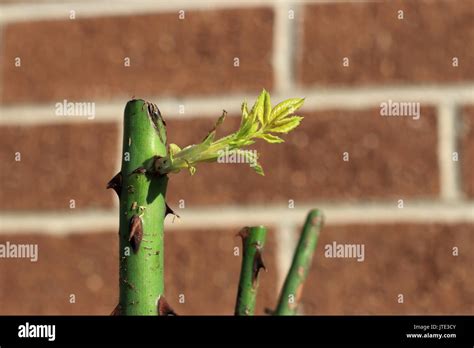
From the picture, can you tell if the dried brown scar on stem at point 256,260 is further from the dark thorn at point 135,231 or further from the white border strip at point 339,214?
the white border strip at point 339,214

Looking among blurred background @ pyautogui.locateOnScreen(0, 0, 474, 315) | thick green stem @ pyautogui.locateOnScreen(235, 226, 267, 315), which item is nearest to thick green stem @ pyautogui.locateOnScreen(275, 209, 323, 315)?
thick green stem @ pyautogui.locateOnScreen(235, 226, 267, 315)

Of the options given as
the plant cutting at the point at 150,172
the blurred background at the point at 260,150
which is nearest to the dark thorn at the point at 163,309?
the plant cutting at the point at 150,172

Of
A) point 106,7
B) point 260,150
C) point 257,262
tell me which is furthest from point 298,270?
point 106,7

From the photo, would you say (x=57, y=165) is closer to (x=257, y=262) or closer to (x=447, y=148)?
(x=447, y=148)

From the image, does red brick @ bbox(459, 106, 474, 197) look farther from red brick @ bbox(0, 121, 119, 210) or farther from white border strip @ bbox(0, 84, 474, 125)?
red brick @ bbox(0, 121, 119, 210)

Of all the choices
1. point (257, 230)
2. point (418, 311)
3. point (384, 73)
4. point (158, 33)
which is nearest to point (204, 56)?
point (158, 33)

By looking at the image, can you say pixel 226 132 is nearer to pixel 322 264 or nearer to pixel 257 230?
pixel 322 264
